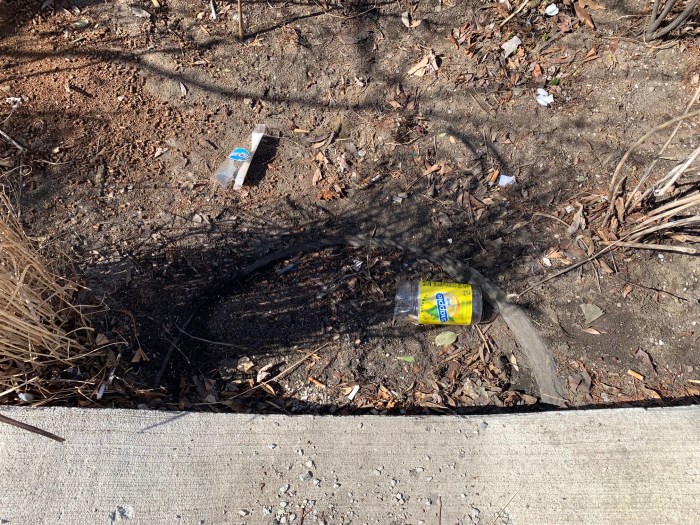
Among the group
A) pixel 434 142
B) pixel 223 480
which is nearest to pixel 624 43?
pixel 434 142

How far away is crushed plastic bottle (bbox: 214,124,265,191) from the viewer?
9.80 feet

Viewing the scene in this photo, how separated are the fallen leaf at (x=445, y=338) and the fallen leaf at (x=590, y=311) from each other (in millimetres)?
721

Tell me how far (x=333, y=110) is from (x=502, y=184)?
1.21 metres

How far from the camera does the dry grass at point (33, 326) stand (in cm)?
201

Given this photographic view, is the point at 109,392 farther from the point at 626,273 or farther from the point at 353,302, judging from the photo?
the point at 626,273

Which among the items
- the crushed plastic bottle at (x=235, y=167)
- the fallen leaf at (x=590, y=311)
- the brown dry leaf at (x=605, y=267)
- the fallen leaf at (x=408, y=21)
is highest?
the fallen leaf at (x=408, y=21)

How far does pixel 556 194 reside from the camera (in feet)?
9.51

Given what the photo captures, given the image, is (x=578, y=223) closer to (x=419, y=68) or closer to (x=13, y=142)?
(x=419, y=68)

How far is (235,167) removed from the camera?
3023 millimetres

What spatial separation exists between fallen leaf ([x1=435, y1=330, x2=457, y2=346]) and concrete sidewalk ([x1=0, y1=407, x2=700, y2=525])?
46 cm

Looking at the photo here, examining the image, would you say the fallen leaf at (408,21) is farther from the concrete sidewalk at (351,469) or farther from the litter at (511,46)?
the concrete sidewalk at (351,469)

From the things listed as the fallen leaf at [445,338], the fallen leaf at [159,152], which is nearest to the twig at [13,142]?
the fallen leaf at [159,152]

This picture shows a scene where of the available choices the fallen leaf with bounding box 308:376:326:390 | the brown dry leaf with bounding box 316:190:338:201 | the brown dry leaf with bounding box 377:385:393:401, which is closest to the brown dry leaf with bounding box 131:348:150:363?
the fallen leaf with bounding box 308:376:326:390

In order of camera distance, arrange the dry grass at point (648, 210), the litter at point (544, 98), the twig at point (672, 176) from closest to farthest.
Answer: the twig at point (672, 176), the dry grass at point (648, 210), the litter at point (544, 98)
